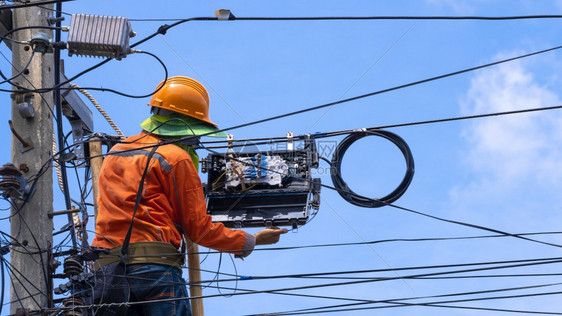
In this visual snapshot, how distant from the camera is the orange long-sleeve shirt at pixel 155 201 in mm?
8289

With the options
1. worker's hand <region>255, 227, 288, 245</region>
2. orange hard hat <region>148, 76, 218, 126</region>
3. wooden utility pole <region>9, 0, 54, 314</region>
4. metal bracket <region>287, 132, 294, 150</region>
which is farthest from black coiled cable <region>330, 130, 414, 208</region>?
wooden utility pole <region>9, 0, 54, 314</region>

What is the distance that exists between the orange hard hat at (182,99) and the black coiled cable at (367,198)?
1209 millimetres

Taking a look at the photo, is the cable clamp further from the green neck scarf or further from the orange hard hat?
the green neck scarf

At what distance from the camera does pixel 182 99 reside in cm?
924

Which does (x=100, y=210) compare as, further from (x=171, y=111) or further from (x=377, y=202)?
(x=377, y=202)

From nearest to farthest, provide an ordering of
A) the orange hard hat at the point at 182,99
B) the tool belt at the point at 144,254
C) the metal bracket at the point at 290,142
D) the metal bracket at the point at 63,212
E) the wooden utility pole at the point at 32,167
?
1. the tool belt at the point at 144,254
2. the wooden utility pole at the point at 32,167
3. the metal bracket at the point at 63,212
4. the orange hard hat at the point at 182,99
5. the metal bracket at the point at 290,142

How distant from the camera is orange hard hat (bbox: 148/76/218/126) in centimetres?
920

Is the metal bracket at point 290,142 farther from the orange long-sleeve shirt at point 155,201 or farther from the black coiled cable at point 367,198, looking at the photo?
the orange long-sleeve shirt at point 155,201

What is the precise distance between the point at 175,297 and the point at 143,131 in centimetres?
155

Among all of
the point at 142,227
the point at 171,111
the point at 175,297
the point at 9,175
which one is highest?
the point at 171,111

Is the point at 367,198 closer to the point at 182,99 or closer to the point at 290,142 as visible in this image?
the point at 290,142

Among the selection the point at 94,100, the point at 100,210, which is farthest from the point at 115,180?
the point at 94,100

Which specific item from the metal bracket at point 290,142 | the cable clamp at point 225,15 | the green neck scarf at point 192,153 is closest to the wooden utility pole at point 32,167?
the green neck scarf at point 192,153

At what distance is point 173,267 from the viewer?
8.40 metres
